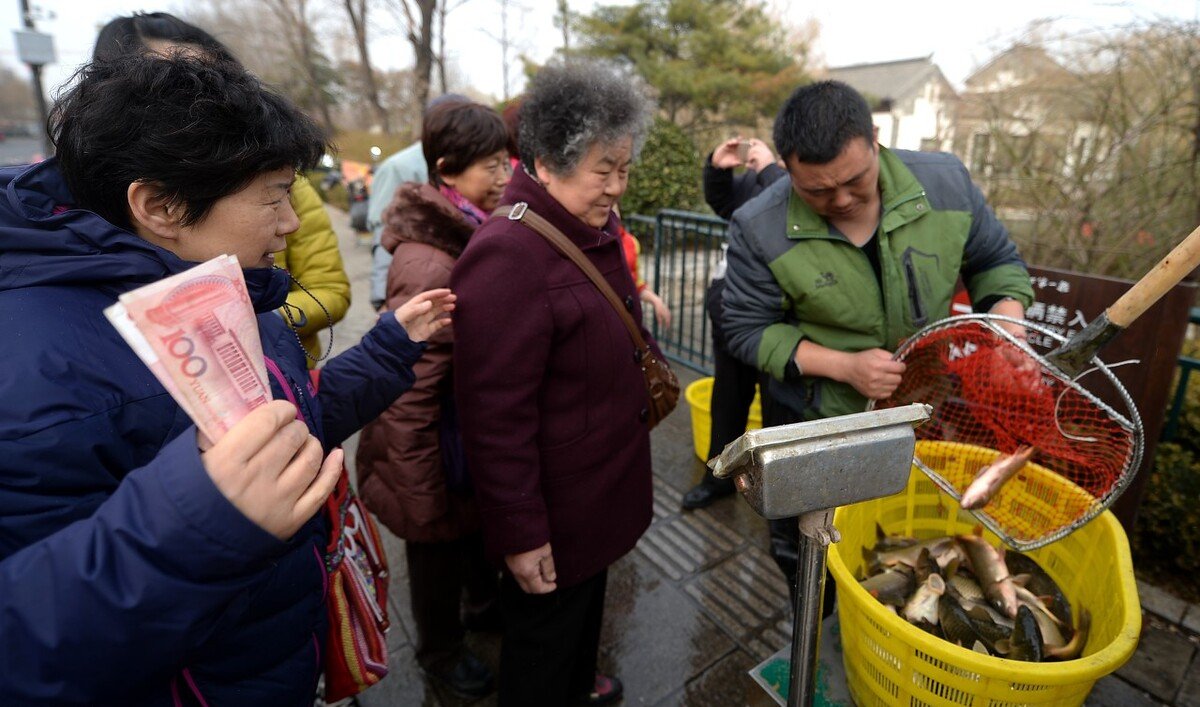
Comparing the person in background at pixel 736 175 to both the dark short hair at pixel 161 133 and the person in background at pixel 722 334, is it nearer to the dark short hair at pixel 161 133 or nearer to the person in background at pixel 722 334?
the person in background at pixel 722 334

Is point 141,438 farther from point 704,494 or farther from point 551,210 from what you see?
point 704,494

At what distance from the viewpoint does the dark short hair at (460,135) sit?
→ 2.28m

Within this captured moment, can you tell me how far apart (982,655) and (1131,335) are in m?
2.03

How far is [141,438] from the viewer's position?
0.93 m

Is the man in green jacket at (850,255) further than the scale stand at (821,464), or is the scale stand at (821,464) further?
the man in green jacket at (850,255)

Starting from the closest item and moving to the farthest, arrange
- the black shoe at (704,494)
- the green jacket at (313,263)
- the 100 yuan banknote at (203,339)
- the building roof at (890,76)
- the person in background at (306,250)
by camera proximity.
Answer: the 100 yuan banknote at (203,339) → the person in background at (306,250) → the green jacket at (313,263) → the black shoe at (704,494) → the building roof at (890,76)

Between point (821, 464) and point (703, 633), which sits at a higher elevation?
point (821, 464)

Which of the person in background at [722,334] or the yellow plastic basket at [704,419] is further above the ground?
the person in background at [722,334]

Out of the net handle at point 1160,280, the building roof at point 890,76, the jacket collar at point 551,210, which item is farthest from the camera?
the building roof at point 890,76

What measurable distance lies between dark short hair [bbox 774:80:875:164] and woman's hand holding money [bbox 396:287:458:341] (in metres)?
1.14

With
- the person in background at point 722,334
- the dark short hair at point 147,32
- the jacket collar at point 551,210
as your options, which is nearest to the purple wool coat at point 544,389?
the jacket collar at point 551,210

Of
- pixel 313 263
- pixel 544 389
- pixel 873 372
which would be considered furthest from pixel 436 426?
pixel 873 372

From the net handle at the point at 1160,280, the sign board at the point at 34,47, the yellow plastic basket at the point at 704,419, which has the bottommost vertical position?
the yellow plastic basket at the point at 704,419

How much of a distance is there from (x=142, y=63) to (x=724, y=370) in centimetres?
281
